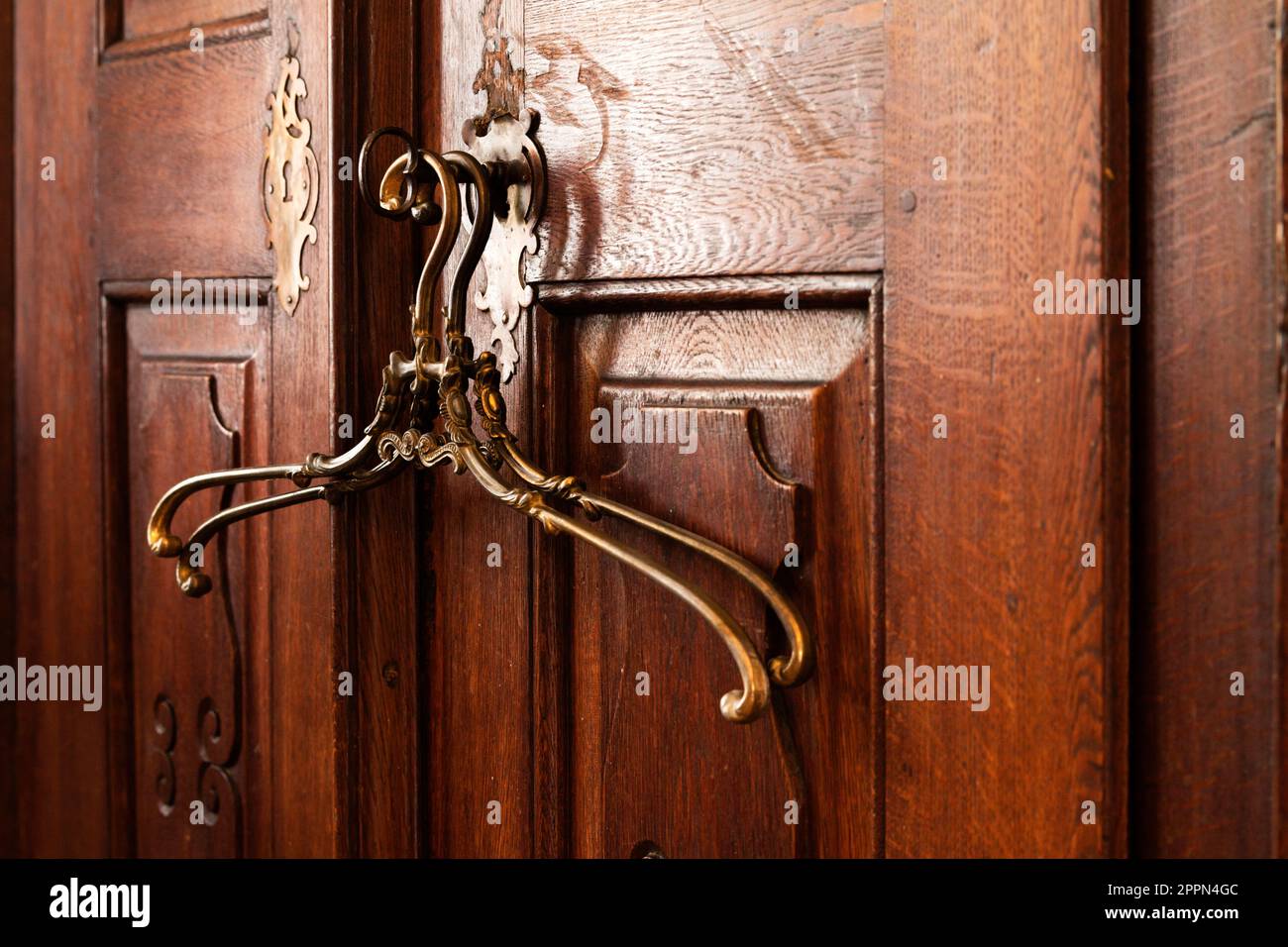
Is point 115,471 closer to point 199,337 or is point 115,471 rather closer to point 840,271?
point 199,337

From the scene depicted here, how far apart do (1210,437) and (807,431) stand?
199 millimetres

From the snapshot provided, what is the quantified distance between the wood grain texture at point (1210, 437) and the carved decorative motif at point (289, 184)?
518mm

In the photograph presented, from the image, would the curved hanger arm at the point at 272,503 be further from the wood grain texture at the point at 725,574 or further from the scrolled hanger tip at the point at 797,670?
the scrolled hanger tip at the point at 797,670

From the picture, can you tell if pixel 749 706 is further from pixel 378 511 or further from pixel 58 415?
pixel 58 415

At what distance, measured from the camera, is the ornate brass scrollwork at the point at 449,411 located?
0.73 m

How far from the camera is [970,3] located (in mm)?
629

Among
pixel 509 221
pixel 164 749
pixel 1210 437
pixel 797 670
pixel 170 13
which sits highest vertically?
pixel 170 13

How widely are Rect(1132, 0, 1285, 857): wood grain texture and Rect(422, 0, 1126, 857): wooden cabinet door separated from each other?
2cm

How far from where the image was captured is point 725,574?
0.75 metres

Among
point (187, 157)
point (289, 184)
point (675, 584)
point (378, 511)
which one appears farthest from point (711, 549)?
point (187, 157)

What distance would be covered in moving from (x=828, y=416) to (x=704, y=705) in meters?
0.18

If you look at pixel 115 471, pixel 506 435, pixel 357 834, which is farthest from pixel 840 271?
pixel 115 471

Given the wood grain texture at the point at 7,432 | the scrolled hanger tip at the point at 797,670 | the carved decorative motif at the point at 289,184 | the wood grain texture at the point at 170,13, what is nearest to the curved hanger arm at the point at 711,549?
the scrolled hanger tip at the point at 797,670

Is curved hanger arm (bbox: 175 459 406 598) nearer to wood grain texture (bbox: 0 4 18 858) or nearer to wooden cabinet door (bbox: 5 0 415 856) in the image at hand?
wooden cabinet door (bbox: 5 0 415 856)
